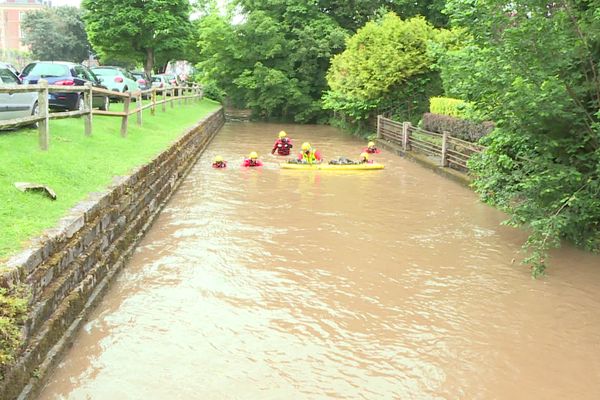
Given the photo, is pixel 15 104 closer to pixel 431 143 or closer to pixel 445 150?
pixel 445 150

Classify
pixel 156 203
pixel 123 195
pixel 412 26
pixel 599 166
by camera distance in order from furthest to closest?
pixel 412 26 < pixel 156 203 < pixel 123 195 < pixel 599 166

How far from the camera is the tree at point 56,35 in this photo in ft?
203

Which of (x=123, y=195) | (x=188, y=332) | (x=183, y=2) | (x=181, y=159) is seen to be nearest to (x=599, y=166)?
(x=188, y=332)

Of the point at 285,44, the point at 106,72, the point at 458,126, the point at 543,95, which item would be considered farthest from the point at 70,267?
the point at 285,44

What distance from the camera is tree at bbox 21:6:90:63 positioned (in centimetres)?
6181

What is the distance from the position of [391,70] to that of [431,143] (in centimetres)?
621

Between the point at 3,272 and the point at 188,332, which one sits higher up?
the point at 3,272

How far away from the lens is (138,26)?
3519cm

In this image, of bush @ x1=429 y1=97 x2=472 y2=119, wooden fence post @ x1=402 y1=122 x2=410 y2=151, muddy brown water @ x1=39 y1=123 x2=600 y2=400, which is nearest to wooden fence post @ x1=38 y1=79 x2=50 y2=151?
→ muddy brown water @ x1=39 y1=123 x2=600 y2=400

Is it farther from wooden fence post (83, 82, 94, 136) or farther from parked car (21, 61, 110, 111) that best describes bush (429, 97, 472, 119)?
wooden fence post (83, 82, 94, 136)

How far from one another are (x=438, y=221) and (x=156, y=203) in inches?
210

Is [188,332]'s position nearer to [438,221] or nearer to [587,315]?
[587,315]

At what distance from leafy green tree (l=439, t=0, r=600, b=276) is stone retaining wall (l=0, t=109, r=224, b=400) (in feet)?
17.2

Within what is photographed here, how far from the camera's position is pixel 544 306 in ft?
23.1
